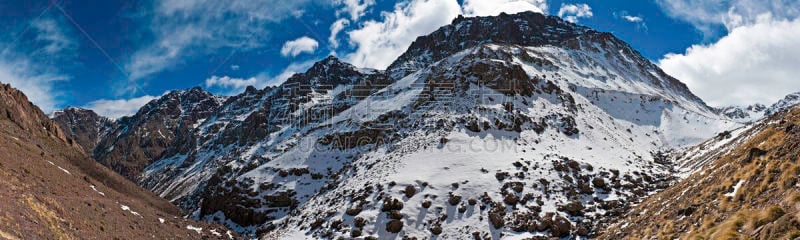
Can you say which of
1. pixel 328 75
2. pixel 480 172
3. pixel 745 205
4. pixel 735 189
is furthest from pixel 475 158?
pixel 328 75

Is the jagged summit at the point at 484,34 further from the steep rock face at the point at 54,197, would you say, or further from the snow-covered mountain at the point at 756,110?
the steep rock face at the point at 54,197

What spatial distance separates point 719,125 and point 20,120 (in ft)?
329

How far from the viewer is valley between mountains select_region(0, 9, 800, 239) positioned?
20844mm

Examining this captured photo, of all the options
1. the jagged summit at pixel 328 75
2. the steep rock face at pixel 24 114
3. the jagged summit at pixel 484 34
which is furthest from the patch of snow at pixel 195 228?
the jagged summit at pixel 328 75

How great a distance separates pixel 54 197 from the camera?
27.8 m

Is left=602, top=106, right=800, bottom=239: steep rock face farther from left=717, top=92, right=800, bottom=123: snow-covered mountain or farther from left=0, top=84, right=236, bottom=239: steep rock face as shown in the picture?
left=717, top=92, right=800, bottom=123: snow-covered mountain

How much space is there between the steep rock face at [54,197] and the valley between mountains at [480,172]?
0.22 m

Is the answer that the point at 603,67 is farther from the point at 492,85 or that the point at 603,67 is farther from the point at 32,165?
the point at 32,165

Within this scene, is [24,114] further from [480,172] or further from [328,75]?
[328,75]

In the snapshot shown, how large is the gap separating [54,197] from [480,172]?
110ft

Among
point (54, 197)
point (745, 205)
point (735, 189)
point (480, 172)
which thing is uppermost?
point (735, 189)

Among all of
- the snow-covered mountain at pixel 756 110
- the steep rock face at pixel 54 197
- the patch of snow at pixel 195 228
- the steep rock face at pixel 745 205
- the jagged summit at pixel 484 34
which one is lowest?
the patch of snow at pixel 195 228

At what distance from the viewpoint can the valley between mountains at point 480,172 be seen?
68.4ft

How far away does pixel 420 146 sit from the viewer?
158 feet
